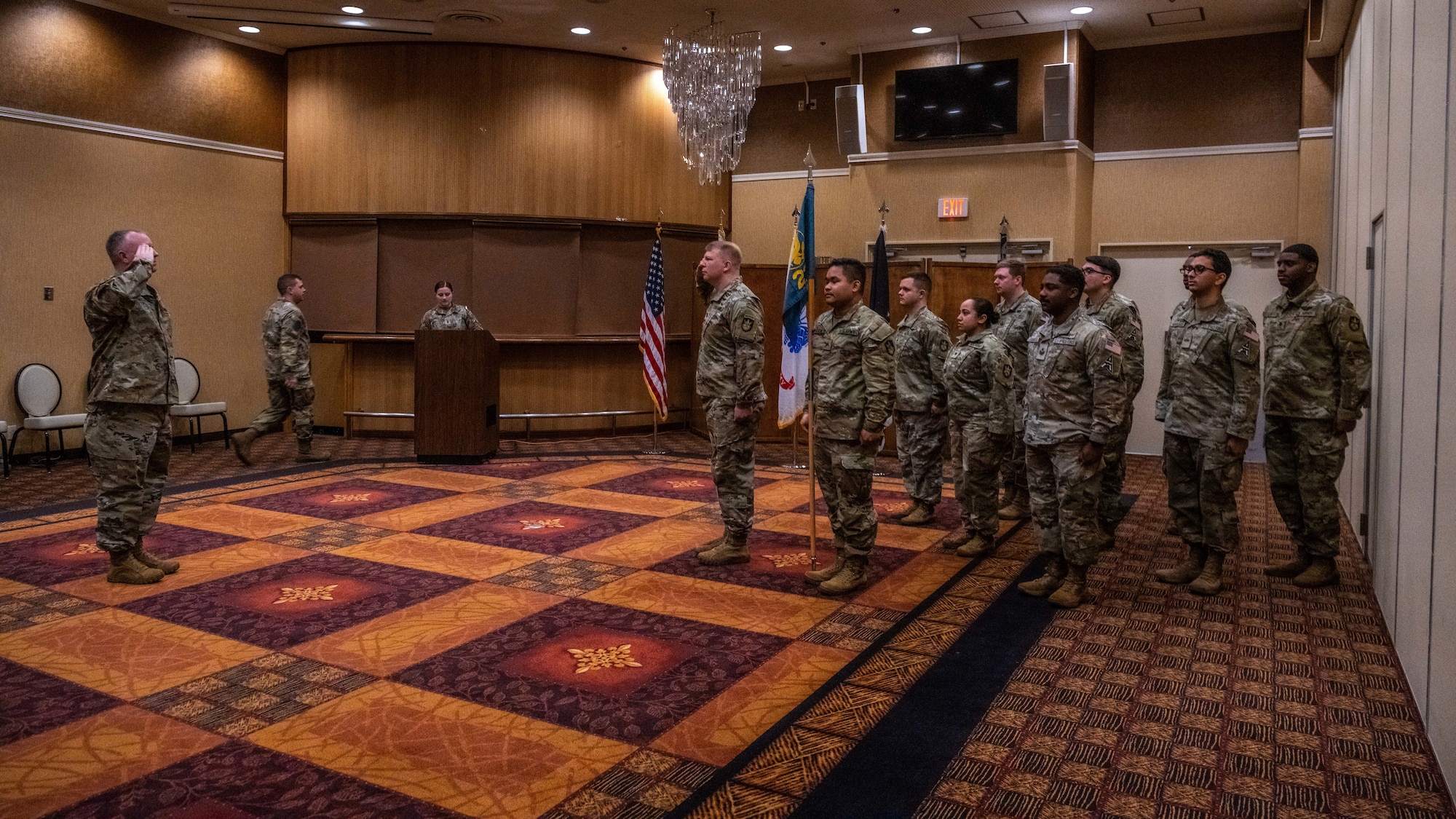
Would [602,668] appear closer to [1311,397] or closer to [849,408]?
[849,408]

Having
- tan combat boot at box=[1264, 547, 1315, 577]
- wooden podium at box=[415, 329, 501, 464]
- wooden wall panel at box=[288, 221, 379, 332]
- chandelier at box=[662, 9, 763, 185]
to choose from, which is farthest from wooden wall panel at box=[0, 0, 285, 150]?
tan combat boot at box=[1264, 547, 1315, 577]

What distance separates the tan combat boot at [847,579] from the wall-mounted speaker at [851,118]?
7.18m

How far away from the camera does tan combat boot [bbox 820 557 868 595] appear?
183 inches

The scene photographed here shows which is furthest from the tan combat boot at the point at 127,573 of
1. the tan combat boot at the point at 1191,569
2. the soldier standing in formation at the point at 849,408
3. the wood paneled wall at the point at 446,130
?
the wood paneled wall at the point at 446,130

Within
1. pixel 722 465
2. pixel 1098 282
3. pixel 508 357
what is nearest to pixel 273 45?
pixel 508 357

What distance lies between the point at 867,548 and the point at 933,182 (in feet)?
22.7

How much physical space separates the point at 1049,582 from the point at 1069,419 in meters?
0.81

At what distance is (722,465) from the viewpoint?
518 centimetres

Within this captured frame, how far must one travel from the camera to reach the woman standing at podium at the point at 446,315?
975 centimetres

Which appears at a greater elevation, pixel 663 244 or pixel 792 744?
pixel 663 244

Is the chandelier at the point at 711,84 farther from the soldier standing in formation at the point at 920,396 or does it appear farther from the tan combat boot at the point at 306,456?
the tan combat boot at the point at 306,456

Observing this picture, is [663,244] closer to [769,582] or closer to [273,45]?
[273,45]

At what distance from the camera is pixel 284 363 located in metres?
8.62

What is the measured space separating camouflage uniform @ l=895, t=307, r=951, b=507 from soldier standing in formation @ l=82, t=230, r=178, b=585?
4040 millimetres
